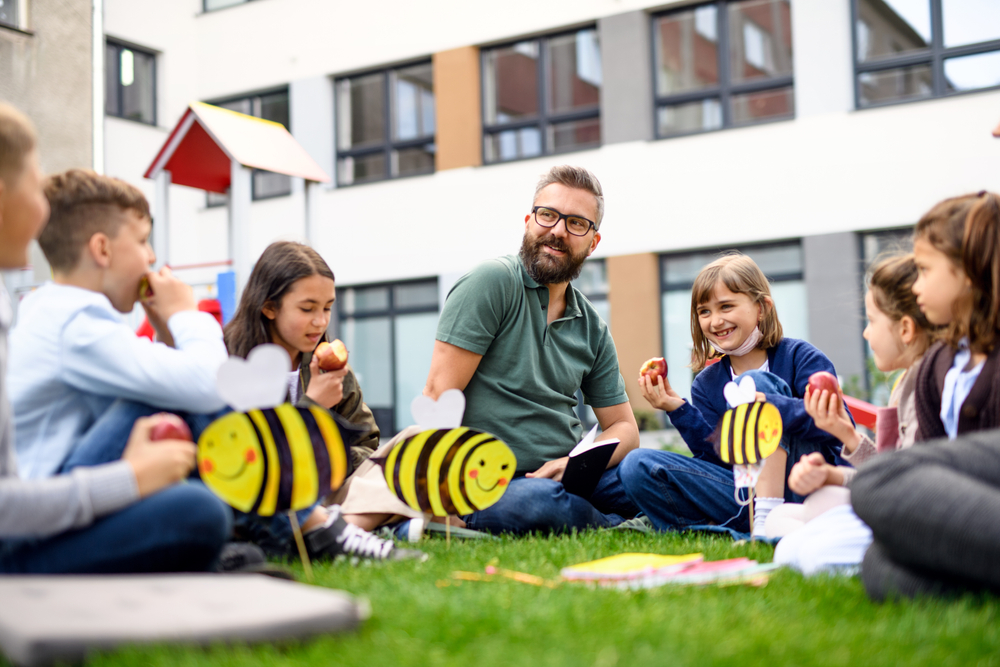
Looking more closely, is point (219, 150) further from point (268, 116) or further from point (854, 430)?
point (854, 430)

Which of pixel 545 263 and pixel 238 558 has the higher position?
pixel 545 263

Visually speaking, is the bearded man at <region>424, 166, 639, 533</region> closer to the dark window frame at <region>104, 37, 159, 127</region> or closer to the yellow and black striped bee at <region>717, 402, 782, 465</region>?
the yellow and black striped bee at <region>717, 402, 782, 465</region>

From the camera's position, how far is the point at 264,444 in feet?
7.08

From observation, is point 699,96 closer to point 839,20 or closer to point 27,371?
point 839,20

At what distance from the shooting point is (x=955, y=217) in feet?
7.30

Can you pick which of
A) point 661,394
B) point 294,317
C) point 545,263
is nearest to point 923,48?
point 545,263

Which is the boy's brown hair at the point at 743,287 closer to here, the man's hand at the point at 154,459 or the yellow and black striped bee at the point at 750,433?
the yellow and black striped bee at the point at 750,433

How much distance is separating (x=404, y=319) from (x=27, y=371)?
9.98 metres

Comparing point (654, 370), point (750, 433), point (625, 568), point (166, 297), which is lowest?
point (625, 568)

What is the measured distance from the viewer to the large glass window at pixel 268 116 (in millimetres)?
12914

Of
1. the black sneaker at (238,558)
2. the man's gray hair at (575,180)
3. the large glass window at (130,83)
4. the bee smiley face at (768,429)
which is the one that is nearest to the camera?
the black sneaker at (238,558)

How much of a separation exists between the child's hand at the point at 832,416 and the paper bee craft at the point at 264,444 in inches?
61.1

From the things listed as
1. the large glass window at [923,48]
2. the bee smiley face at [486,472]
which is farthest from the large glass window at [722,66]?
A: the bee smiley face at [486,472]

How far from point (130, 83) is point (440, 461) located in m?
12.3
